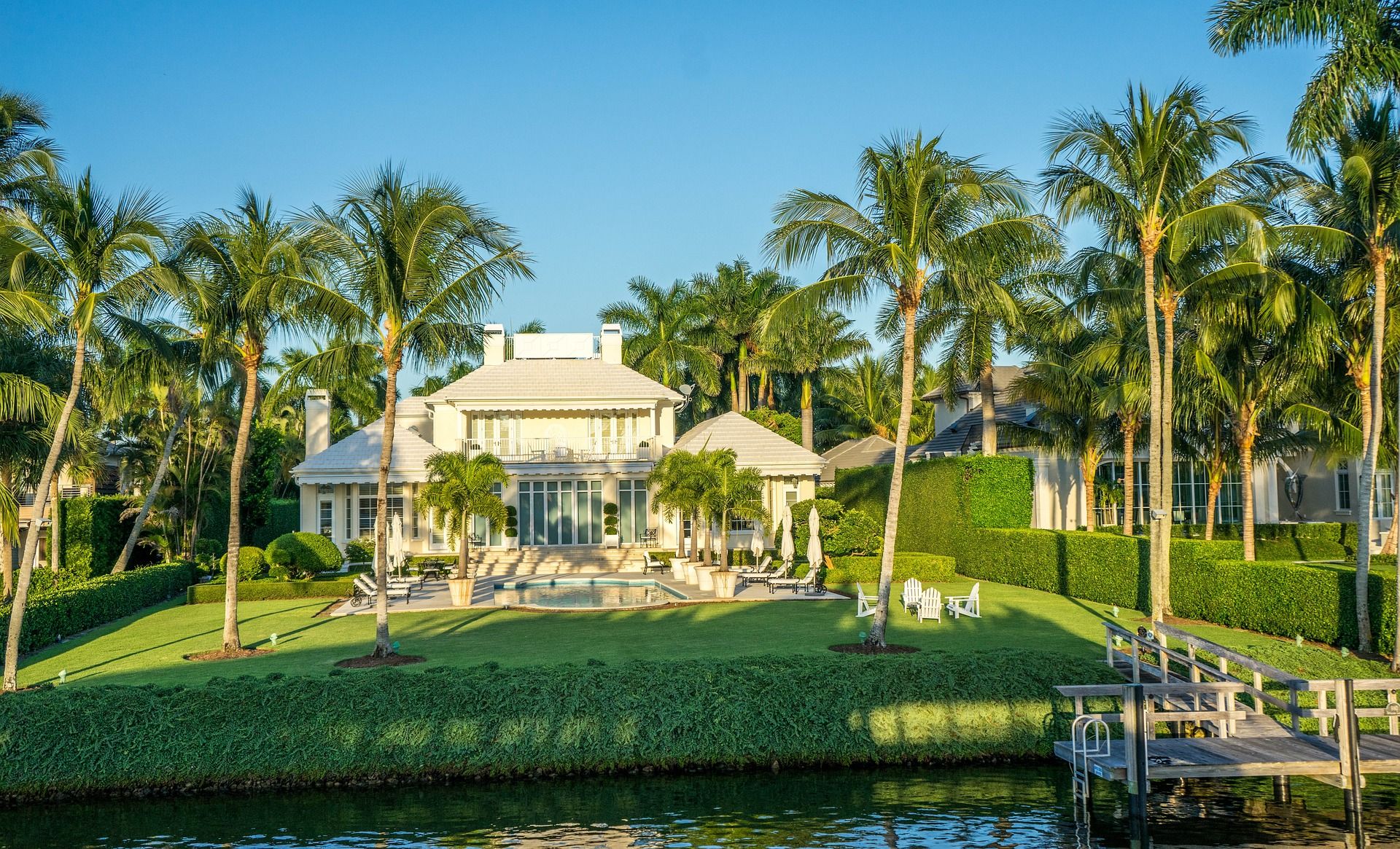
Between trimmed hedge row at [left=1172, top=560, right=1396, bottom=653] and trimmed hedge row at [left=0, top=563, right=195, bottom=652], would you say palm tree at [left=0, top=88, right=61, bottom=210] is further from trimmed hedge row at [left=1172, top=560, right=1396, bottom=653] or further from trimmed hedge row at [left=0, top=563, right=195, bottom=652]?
trimmed hedge row at [left=1172, top=560, right=1396, bottom=653]

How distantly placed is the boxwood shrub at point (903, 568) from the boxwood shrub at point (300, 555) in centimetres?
1321

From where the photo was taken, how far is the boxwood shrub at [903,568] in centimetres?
2797

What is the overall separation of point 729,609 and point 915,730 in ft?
32.3

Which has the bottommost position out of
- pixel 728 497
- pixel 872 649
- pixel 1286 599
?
pixel 872 649

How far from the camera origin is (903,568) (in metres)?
28.3

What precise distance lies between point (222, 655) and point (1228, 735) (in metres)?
14.9

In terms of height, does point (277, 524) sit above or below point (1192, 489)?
below

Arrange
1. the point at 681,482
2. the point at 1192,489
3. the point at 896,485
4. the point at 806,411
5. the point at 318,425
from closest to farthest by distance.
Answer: the point at 896,485, the point at 681,482, the point at 1192,489, the point at 318,425, the point at 806,411

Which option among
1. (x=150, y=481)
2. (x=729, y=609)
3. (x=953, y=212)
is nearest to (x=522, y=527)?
(x=150, y=481)

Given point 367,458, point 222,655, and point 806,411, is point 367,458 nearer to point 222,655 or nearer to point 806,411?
point 222,655

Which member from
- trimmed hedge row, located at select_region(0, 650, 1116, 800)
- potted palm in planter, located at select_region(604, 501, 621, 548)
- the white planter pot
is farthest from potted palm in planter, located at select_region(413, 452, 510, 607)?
trimmed hedge row, located at select_region(0, 650, 1116, 800)

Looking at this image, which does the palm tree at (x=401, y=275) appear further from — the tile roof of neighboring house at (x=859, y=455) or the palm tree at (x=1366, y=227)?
the tile roof of neighboring house at (x=859, y=455)

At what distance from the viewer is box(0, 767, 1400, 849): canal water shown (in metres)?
10.7

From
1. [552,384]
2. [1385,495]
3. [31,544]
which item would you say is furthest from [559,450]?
[1385,495]
